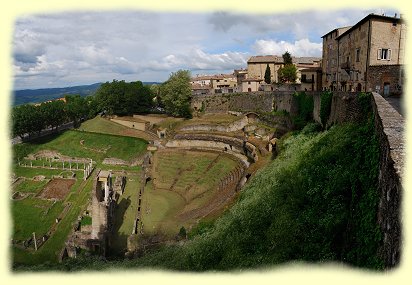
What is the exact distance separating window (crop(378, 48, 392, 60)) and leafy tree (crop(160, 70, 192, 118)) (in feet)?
122

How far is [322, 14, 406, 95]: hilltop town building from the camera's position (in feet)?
77.7

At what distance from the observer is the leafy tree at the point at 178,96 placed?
194 ft

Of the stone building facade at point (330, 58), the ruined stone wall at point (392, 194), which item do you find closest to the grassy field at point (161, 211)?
the ruined stone wall at point (392, 194)

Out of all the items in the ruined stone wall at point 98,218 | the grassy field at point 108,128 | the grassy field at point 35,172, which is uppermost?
the grassy field at point 108,128

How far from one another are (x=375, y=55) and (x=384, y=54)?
2.95 ft

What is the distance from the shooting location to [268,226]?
13.2m

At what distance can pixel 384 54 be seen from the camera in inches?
1055

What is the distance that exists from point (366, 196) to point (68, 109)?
65.8 m

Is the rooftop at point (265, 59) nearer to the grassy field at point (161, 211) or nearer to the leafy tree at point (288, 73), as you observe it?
the leafy tree at point (288, 73)

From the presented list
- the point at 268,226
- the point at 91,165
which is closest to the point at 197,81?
the point at 91,165

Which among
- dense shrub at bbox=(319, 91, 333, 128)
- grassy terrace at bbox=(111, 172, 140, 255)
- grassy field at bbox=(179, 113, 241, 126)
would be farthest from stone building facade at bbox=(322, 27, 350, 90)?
grassy terrace at bbox=(111, 172, 140, 255)

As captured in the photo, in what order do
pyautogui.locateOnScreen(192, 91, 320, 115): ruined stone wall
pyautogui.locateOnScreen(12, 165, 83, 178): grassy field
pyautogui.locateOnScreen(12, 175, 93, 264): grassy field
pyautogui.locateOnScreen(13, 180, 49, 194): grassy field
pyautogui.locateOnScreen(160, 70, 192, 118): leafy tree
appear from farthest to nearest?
pyautogui.locateOnScreen(160, 70, 192, 118): leafy tree < pyautogui.locateOnScreen(12, 165, 83, 178): grassy field < pyautogui.locateOnScreen(192, 91, 320, 115): ruined stone wall < pyautogui.locateOnScreen(13, 180, 49, 194): grassy field < pyautogui.locateOnScreen(12, 175, 93, 264): grassy field

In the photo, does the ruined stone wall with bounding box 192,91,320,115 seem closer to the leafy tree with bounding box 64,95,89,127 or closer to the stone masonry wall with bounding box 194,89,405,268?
the stone masonry wall with bounding box 194,89,405,268

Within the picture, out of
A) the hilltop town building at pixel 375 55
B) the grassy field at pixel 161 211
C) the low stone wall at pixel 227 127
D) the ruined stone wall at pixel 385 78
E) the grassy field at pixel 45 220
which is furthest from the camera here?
the low stone wall at pixel 227 127
